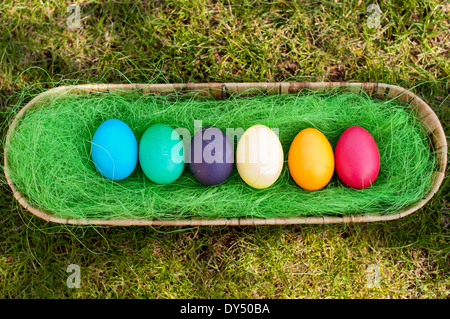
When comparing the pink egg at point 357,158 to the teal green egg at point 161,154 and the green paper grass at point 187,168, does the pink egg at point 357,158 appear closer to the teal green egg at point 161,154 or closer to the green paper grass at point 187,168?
the green paper grass at point 187,168

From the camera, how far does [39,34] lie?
191 centimetres

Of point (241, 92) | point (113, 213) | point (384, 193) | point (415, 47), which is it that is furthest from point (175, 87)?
point (415, 47)

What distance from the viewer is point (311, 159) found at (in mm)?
1486

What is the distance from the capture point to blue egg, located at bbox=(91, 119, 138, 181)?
1.50 metres

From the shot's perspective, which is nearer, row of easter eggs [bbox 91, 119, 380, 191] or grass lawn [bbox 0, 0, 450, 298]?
row of easter eggs [bbox 91, 119, 380, 191]

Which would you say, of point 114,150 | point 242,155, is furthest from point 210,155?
point 114,150

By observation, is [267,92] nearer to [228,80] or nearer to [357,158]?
[228,80]

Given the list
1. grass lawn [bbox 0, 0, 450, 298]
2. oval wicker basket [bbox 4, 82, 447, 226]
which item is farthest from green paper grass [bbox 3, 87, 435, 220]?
grass lawn [bbox 0, 0, 450, 298]

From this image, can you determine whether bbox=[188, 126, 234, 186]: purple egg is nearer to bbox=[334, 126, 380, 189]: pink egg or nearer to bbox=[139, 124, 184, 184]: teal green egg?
bbox=[139, 124, 184, 184]: teal green egg

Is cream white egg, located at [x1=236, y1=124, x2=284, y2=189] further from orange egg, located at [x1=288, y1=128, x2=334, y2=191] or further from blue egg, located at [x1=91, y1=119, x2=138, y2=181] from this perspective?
blue egg, located at [x1=91, y1=119, x2=138, y2=181]

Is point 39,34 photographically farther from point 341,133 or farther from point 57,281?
point 341,133

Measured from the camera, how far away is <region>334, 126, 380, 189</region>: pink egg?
1499 mm

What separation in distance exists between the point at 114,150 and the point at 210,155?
1.34 ft

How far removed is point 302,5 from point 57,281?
6.29 feet
